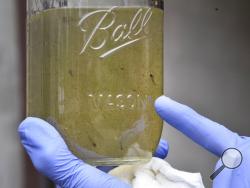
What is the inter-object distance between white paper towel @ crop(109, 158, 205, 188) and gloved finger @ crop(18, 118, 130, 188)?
0.13 ft

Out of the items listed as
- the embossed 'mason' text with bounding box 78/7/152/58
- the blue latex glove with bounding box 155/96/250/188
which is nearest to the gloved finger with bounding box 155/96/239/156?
the blue latex glove with bounding box 155/96/250/188

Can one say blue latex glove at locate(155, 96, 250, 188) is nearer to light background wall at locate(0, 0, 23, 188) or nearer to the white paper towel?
the white paper towel

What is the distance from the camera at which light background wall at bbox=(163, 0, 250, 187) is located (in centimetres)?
140

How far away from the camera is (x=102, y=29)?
0.73 meters

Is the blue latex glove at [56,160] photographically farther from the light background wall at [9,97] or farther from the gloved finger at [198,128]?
the light background wall at [9,97]

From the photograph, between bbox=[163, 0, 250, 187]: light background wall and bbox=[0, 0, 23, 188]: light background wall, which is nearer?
bbox=[0, 0, 23, 188]: light background wall

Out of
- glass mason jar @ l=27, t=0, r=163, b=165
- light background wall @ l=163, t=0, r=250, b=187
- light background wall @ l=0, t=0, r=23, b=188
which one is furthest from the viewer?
light background wall @ l=163, t=0, r=250, b=187

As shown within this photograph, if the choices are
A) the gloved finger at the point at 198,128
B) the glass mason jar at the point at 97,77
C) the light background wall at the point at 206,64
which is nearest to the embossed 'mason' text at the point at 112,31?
the glass mason jar at the point at 97,77

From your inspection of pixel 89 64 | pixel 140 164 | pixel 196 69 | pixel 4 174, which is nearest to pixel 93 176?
pixel 140 164

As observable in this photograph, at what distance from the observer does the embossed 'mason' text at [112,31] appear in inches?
28.8

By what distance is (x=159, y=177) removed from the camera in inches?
31.4

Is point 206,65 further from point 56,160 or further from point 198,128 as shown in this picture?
point 56,160

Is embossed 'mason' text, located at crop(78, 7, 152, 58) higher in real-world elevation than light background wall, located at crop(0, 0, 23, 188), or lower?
higher

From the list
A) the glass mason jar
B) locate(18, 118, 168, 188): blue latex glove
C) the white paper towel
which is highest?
the glass mason jar
